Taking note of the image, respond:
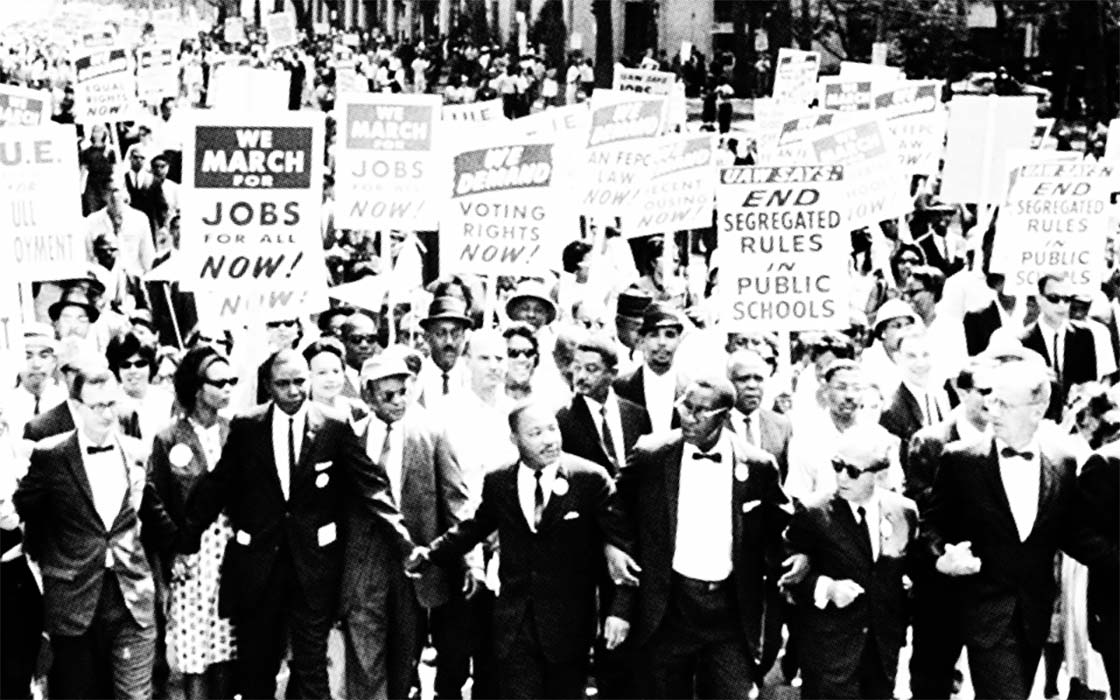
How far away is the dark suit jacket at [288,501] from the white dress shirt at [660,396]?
158 cm

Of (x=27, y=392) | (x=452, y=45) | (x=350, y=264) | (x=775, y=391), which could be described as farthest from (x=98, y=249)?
(x=452, y=45)

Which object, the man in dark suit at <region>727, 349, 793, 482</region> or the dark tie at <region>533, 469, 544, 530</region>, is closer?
the dark tie at <region>533, 469, 544, 530</region>

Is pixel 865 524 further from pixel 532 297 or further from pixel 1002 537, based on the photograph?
pixel 532 297

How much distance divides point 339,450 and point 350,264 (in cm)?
652

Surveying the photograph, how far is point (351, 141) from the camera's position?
12.6 m

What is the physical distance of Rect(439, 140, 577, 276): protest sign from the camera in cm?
1098

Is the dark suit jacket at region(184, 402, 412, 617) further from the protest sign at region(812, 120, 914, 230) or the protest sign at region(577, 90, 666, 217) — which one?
the protest sign at region(577, 90, 666, 217)

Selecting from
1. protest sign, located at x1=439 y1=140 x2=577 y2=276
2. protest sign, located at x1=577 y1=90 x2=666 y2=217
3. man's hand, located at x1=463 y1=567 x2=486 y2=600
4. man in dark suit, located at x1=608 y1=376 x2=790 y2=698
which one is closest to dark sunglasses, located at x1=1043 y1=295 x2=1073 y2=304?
protest sign, located at x1=439 y1=140 x2=577 y2=276

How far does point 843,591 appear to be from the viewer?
297 inches

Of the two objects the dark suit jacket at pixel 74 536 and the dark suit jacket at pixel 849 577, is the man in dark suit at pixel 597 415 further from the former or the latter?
the dark suit jacket at pixel 74 536

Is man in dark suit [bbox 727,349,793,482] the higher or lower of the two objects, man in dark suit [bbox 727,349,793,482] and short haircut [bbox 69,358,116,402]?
the lower

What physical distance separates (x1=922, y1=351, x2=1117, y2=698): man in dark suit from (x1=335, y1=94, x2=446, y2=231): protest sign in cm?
508

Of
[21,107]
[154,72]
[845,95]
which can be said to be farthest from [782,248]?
[154,72]

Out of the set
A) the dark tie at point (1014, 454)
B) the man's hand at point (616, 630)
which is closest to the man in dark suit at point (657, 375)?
the man's hand at point (616, 630)
